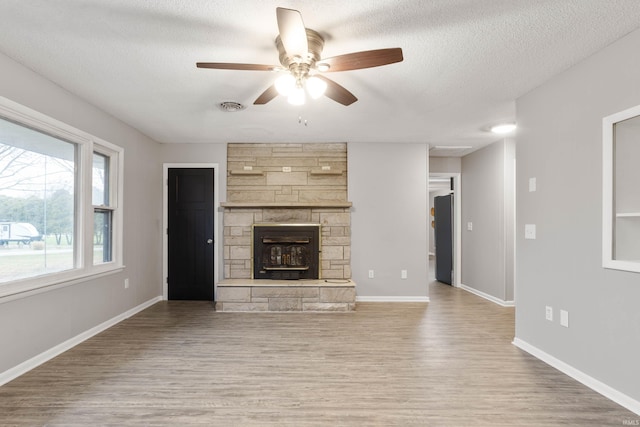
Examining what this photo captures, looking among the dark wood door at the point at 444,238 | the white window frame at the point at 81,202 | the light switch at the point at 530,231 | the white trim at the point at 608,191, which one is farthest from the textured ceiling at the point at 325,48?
the dark wood door at the point at 444,238

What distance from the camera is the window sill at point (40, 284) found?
251 centimetres

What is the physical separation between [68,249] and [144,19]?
2.35 metres

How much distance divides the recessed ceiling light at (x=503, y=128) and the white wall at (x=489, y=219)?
54cm

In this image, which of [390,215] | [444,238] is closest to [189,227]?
[390,215]

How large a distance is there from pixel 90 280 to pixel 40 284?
2.37 feet

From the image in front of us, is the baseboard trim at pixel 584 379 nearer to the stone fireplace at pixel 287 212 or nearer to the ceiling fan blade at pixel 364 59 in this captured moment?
the stone fireplace at pixel 287 212

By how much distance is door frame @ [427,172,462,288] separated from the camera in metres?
6.21

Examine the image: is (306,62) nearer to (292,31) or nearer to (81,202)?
(292,31)

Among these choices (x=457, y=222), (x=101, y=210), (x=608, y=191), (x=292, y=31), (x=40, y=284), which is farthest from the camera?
(x=457, y=222)

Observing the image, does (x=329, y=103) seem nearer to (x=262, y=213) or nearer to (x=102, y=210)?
(x=262, y=213)

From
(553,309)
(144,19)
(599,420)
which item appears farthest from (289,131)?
(599,420)

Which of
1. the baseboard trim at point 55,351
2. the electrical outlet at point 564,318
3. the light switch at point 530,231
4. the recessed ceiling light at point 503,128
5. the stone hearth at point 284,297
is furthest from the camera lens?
the stone hearth at point 284,297

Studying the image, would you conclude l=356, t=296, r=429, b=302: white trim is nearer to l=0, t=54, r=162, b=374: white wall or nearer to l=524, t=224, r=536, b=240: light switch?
l=524, t=224, r=536, b=240: light switch

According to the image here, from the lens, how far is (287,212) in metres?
5.20
